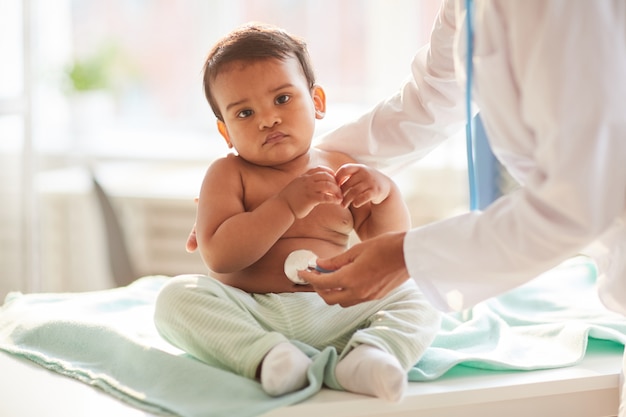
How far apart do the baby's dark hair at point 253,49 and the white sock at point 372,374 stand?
0.46 m

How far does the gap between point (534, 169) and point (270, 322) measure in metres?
0.42

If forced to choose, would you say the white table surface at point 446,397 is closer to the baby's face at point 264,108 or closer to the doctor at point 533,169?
the doctor at point 533,169

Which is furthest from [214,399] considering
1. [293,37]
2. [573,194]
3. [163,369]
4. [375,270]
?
[293,37]

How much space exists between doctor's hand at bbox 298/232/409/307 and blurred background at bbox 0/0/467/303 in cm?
179

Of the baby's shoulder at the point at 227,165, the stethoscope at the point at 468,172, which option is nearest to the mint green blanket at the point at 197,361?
the stethoscope at the point at 468,172

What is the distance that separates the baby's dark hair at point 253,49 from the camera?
132cm

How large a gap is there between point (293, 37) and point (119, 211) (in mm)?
1799

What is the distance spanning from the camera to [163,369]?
3.85 ft

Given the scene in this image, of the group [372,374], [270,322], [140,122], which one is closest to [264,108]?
[270,322]

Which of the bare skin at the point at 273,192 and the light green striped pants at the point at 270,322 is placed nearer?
the light green striped pants at the point at 270,322

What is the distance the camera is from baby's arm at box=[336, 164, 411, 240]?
1290mm

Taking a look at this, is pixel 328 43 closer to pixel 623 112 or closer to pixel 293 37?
pixel 293 37

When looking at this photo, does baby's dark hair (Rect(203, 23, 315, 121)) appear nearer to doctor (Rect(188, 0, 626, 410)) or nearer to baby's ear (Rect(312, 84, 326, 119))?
baby's ear (Rect(312, 84, 326, 119))

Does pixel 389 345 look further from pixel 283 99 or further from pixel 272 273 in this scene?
pixel 283 99
